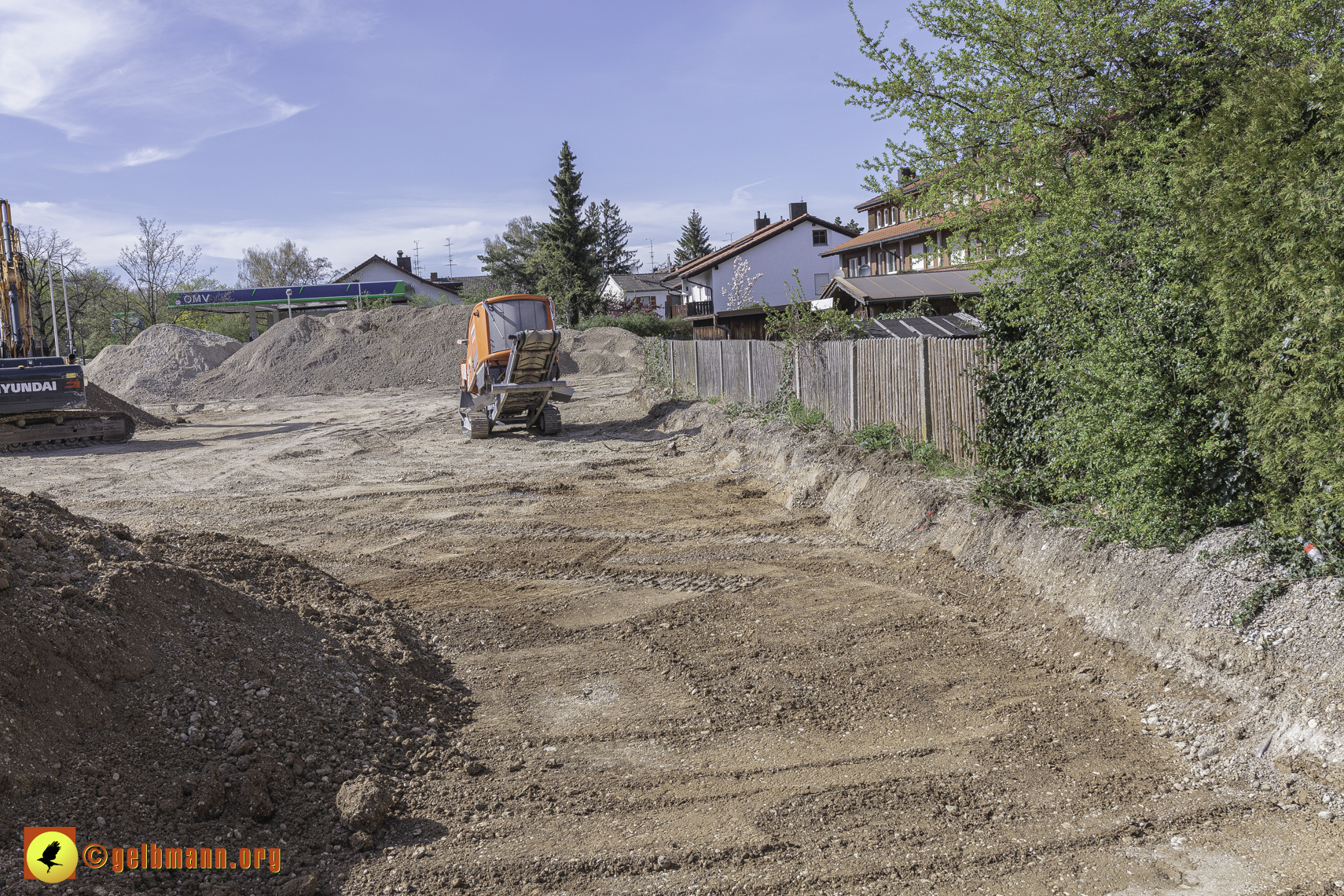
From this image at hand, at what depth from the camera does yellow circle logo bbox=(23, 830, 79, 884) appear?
345cm

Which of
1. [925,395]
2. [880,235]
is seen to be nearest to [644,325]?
[880,235]

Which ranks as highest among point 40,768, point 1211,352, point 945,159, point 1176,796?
point 945,159

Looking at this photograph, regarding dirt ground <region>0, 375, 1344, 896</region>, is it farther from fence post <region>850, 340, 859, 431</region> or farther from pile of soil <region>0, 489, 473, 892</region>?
fence post <region>850, 340, 859, 431</region>

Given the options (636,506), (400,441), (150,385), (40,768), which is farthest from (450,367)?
(40,768)

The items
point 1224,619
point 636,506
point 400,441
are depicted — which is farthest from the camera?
point 400,441

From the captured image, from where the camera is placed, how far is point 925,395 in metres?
10.8

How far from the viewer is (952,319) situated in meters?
18.8

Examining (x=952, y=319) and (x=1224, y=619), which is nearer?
(x=1224, y=619)

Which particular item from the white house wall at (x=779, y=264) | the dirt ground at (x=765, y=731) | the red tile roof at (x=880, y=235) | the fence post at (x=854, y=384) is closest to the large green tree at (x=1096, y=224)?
the dirt ground at (x=765, y=731)

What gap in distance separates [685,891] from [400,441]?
17.7m

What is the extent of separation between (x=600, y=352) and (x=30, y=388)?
2590 cm

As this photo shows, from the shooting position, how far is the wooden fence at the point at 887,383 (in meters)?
9.88

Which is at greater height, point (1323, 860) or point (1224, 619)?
point (1224, 619)

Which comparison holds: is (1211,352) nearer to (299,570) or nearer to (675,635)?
(675,635)
